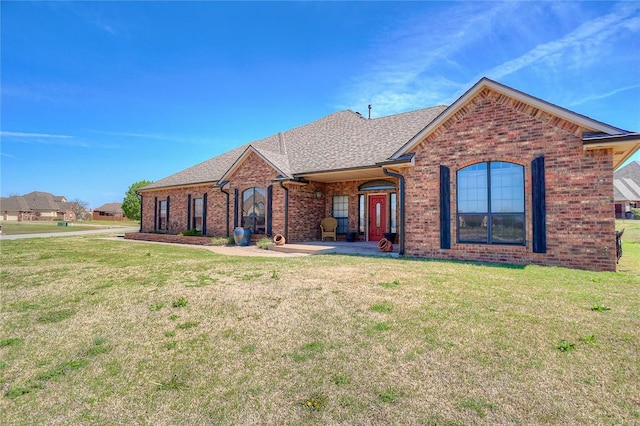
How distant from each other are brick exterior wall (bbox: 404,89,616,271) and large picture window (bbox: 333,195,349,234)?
595 centimetres

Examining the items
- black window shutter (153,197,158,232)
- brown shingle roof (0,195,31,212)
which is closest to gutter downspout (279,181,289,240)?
black window shutter (153,197,158,232)

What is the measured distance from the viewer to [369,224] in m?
15.5

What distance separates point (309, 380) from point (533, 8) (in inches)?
426

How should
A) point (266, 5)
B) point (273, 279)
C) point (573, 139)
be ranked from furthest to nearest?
point (266, 5), point (573, 139), point (273, 279)

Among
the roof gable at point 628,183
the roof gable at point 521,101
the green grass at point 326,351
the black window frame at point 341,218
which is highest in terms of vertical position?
the roof gable at point 628,183

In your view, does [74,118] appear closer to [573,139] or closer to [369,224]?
[369,224]

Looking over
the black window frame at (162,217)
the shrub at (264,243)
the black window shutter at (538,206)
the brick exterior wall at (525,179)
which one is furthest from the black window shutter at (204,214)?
the black window shutter at (538,206)

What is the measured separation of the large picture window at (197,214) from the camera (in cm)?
1944

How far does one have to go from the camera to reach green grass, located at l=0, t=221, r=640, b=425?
2939mm

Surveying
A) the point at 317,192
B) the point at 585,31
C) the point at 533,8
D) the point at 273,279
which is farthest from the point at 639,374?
the point at 317,192

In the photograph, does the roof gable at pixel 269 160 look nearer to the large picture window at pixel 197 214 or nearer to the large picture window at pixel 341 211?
the large picture window at pixel 341 211

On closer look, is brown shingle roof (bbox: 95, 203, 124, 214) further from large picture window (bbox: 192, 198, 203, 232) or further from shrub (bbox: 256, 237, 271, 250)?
shrub (bbox: 256, 237, 271, 250)

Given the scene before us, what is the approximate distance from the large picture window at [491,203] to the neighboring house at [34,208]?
102m

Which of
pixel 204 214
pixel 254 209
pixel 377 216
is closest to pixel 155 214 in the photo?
pixel 204 214
